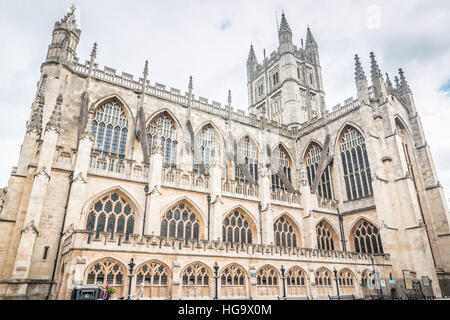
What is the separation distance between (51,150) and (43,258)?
5.26 m

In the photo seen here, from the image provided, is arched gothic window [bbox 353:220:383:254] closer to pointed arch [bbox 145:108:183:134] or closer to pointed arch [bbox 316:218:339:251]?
pointed arch [bbox 316:218:339:251]

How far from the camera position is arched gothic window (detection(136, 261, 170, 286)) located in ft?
40.7

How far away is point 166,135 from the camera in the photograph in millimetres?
22812

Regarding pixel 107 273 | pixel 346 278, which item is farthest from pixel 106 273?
pixel 346 278

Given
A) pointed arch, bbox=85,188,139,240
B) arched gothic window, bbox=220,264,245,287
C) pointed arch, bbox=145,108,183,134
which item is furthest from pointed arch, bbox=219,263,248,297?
pointed arch, bbox=145,108,183,134

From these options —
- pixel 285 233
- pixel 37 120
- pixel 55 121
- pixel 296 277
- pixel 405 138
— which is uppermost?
pixel 405 138

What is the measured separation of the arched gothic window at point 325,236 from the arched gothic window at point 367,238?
1.73 meters

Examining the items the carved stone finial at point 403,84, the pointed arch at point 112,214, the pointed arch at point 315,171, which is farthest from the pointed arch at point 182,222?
the carved stone finial at point 403,84

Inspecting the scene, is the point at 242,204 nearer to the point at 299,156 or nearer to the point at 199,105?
the point at 199,105

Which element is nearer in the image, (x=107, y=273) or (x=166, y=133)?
(x=107, y=273)

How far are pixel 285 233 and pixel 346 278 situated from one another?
17.1 feet

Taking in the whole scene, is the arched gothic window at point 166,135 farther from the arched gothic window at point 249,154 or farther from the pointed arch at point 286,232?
the pointed arch at point 286,232

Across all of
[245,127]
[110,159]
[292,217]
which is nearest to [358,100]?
[245,127]

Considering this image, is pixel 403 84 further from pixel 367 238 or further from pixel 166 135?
pixel 166 135
